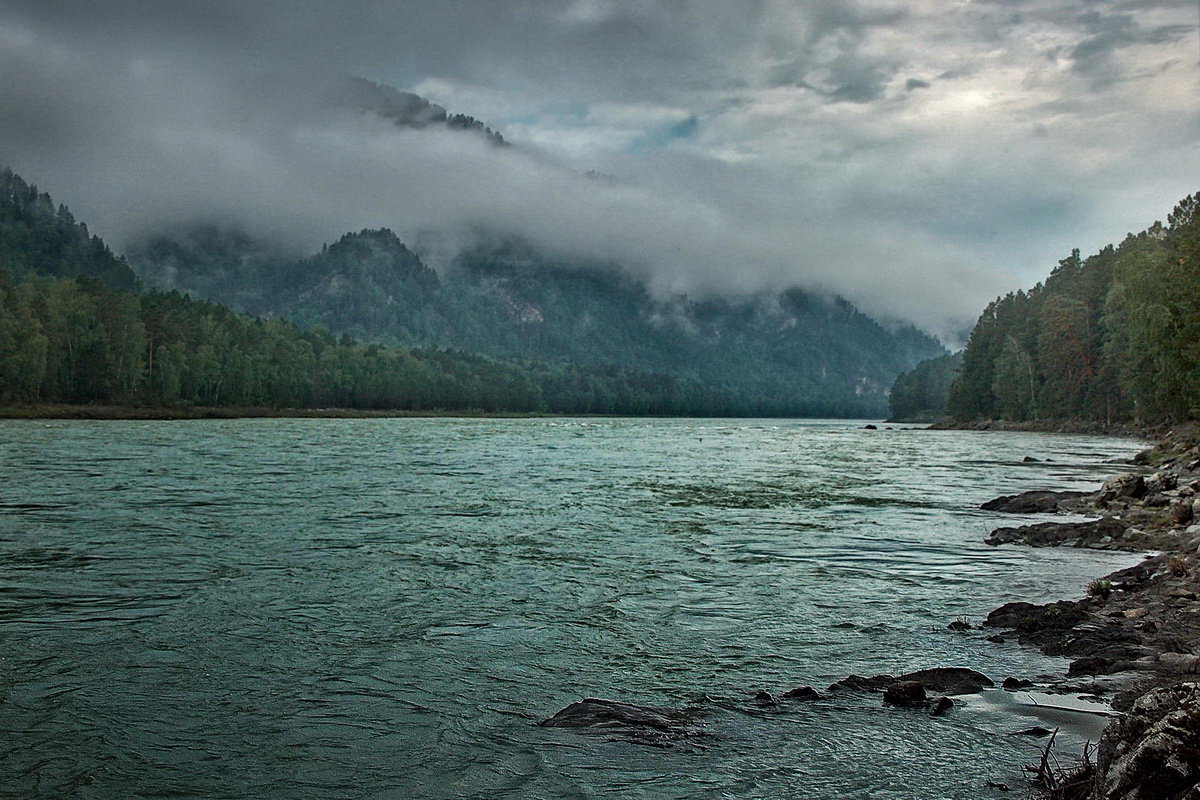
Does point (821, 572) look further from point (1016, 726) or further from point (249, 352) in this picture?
point (249, 352)

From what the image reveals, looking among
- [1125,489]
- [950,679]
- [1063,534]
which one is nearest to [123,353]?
[1125,489]

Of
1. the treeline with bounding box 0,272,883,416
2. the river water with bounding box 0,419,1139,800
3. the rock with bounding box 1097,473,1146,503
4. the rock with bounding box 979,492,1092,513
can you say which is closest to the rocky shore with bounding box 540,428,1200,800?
the river water with bounding box 0,419,1139,800

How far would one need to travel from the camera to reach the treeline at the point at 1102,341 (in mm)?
68312

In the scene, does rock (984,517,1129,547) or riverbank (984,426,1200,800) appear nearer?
riverbank (984,426,1200,800)

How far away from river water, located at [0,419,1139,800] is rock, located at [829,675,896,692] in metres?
0.34

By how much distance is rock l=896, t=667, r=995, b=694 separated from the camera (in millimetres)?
11195

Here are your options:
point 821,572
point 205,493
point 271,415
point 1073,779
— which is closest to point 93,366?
point 271,415

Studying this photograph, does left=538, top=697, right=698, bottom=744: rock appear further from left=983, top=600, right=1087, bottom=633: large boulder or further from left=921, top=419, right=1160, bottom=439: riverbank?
left=921, top=419, right=1160, bottom=439: riverbank

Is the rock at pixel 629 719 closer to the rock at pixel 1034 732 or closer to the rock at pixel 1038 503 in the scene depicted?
the rock at pixel 1034 732

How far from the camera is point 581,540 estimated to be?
2448cm

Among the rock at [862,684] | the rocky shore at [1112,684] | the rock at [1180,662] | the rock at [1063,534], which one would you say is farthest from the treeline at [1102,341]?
the rock at [862,684]

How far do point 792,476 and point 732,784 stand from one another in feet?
139

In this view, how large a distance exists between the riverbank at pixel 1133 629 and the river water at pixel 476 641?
3.02 feet

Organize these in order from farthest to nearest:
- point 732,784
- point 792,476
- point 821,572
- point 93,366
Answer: point 93,366 → point 792,476 → point 821,572 → point 732,784
